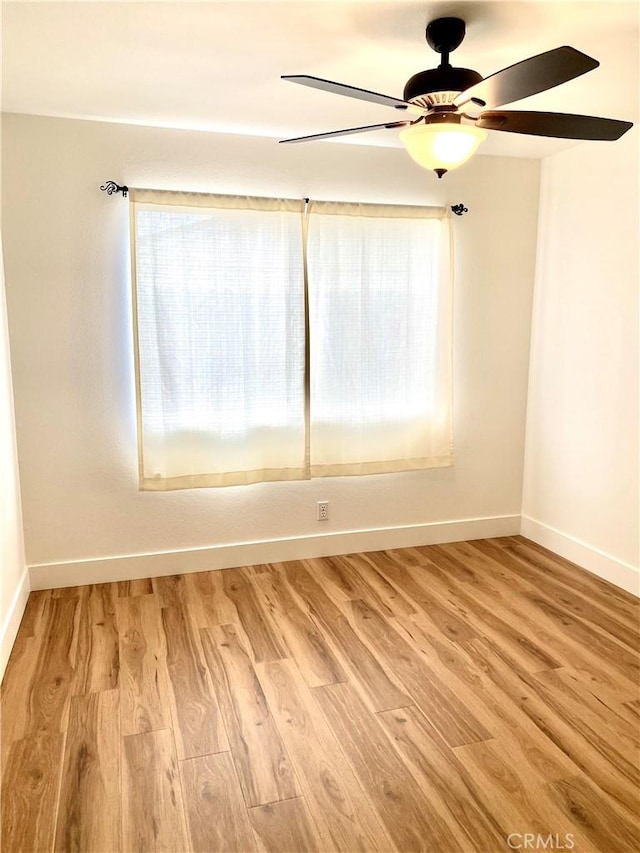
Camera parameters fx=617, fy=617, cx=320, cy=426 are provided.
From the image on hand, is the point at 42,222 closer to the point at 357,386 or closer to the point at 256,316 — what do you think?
the point at 256,316

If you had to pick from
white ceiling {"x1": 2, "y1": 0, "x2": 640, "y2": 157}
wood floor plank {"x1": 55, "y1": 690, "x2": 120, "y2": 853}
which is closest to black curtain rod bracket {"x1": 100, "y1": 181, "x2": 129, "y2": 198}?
white ceiling {"x1": 2, "y1": 0, "x2": 640, "y2": 157}

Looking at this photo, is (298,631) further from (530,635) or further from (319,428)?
(319,428)

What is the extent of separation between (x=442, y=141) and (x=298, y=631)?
2136 millimetres

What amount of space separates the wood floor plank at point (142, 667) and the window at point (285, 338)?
26.0 inches

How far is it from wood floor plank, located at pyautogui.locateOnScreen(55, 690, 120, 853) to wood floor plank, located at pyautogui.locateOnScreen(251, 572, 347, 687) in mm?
772

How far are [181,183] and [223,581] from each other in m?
2.14

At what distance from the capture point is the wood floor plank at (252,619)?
271 centimetres

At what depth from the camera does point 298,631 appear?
2883 millimetres

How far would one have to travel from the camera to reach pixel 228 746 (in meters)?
2.10

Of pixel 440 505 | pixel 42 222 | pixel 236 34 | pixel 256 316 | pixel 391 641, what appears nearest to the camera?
pixel 236 34

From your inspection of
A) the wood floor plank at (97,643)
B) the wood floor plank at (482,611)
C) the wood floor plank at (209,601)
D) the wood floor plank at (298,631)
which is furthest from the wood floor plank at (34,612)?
the wood floor plank at (482,611)

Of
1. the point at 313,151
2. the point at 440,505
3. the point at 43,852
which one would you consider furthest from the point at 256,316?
the point at 43,852

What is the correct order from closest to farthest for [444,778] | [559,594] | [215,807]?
[215,807] < [444,778] < [559,594]
